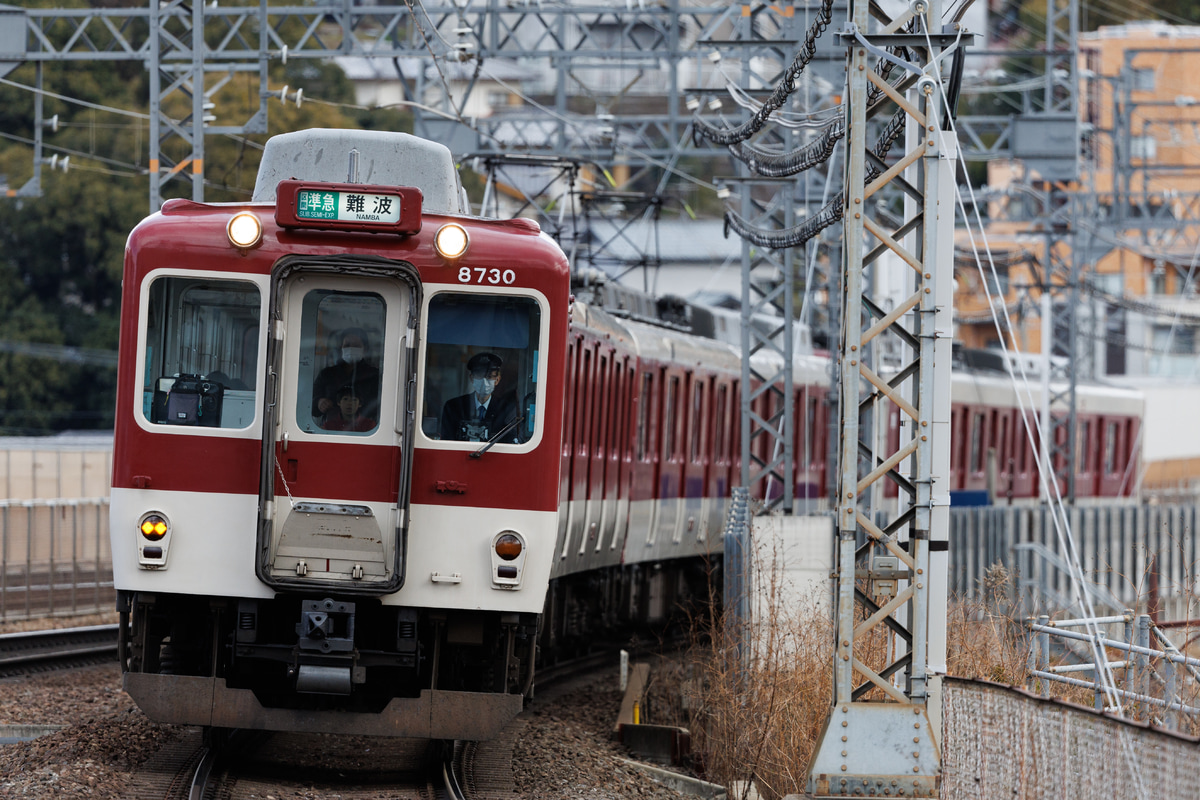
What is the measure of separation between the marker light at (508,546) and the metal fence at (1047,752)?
2.43 metres

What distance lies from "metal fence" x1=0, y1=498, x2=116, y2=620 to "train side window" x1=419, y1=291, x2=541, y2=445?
11499 mm

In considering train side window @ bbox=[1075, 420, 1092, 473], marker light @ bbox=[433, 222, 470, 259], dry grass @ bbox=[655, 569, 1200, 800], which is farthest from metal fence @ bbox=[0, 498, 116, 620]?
train side window @ bbox=[1075, 420, 1092, 473]

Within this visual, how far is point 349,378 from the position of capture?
9820 mm

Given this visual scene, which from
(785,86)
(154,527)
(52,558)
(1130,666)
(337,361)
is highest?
(785,86)

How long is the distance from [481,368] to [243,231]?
Result: 1.50 meters

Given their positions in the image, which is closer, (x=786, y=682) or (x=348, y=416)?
(x=348, y=416)

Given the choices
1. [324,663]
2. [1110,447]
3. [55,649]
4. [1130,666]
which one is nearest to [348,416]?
[324,663]

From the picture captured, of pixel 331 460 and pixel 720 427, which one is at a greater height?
pixel 720 427

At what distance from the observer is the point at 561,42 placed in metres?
22.0

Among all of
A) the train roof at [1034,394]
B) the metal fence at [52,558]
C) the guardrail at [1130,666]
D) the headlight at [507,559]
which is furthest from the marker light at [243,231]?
the train roof at [1034,394]

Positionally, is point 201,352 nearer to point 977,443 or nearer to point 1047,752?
point 1047,752

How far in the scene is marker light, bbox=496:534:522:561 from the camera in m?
9.88

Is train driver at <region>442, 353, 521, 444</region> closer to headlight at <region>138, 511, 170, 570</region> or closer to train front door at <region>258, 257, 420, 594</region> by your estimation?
train front door at <region>258, 257, 420, 594</region>

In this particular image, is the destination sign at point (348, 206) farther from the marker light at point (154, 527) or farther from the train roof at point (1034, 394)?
the train roof at point (1034, 394)
